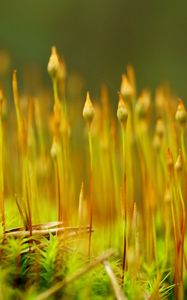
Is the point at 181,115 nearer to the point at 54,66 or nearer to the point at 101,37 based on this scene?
the point at 54,66

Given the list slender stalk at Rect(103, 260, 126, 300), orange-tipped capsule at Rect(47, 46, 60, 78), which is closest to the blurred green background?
orange-tipped capsule at Rect(47, 46, 60, 78)

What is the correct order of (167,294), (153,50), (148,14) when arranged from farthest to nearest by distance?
(148,14) < (153,50) < (167,294)

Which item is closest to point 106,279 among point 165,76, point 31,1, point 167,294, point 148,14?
point 167,294

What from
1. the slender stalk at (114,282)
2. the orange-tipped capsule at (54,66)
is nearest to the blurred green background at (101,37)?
the orange-tipped capsule at (54,66)

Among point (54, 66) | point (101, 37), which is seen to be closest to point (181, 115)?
point (54, 66)

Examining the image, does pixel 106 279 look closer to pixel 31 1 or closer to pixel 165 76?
pixel 165 76

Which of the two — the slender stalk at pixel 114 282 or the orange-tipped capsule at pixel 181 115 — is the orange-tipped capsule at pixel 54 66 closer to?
the orange-tipped capsule at pixel 181 115

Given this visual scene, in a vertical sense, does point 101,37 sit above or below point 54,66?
above

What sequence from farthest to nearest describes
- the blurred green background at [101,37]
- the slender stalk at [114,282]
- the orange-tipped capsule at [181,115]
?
the blurred green background at [101,37] → the orange-tipped capsule at [181,115] → the slender stalk at [114,282]
